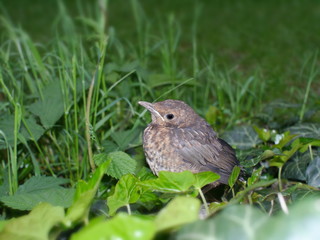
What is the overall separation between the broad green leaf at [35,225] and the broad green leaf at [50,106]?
3.40ft

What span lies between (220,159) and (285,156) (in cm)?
28

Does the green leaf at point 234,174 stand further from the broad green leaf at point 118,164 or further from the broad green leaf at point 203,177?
the broad green leaf at point 118,164

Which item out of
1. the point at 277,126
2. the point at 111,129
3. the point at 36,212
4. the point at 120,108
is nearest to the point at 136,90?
the point at 120,108

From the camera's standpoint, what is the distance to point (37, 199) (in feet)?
6.03

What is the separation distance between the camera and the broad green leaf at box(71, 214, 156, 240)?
3.55ft

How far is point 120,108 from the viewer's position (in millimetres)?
2871

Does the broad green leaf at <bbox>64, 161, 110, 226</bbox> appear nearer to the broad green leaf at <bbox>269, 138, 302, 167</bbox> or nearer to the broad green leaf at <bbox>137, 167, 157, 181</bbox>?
the broad green leaf at <bbox>137, 167, 157, 181</bbox>

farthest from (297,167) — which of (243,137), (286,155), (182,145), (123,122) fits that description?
(123,122)

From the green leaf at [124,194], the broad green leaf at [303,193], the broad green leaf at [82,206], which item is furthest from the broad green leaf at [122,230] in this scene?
the broad green leaf at [303,193]

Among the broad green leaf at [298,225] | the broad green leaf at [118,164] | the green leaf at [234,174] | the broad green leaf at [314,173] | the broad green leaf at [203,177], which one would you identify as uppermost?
the broad green leaf at [298,225]

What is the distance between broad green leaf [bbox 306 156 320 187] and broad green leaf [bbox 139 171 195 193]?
0.73m

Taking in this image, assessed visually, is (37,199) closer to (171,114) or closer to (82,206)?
(82,206)

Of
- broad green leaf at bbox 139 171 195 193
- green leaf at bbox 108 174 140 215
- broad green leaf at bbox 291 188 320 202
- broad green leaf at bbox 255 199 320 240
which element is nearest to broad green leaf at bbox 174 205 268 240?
broad green leaf at bbox 255 199 320 240

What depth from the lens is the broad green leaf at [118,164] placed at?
6.47 ft
